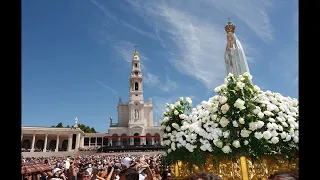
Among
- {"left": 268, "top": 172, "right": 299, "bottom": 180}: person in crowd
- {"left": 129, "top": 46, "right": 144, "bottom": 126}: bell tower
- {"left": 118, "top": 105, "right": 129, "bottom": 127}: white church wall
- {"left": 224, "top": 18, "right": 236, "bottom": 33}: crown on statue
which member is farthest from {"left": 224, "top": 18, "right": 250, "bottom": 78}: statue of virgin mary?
{"left": 118, "top": 105, "right": 129, "bottom": 127}: white church wall

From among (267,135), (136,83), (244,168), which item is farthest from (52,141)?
(267,135)

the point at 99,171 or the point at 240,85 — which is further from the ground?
the point at 240,85

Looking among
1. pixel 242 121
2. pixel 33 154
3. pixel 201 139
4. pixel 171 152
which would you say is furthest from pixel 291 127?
pixel 33 154

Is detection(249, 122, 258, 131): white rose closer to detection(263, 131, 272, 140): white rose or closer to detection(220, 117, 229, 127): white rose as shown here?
detection(263, 131, 272, 140): white rose

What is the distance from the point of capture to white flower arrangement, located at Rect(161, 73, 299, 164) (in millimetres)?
3715

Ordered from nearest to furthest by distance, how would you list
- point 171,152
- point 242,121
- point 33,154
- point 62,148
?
point 242,121 < point 171,152 < point 33,154 < point 62,148

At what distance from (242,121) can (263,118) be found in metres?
0.47

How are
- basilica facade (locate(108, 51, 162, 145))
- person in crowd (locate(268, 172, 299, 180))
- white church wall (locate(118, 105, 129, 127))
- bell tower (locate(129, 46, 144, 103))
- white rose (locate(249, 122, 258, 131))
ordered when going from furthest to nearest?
Answer: white church wall (locate(118, 105, 129, 127)) < bell tower (locate(129, 46, 144, 103)) < basilica facade (locate(108, 51, 162, 145)) < white rose (locate(249, 122, 258, 131)) < person in crowd (locate(268, 172, 299, 180))

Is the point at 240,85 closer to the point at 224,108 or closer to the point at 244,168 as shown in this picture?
the point at 224,108

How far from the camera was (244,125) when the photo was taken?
393cm

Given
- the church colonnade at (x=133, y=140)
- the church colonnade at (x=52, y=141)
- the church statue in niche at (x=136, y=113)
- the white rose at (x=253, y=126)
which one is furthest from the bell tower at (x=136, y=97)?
the white rose at (x=253, y=126)

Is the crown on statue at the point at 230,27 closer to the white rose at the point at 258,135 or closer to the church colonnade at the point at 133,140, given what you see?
the white rose at the point at 258,135

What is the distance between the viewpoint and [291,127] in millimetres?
3824
